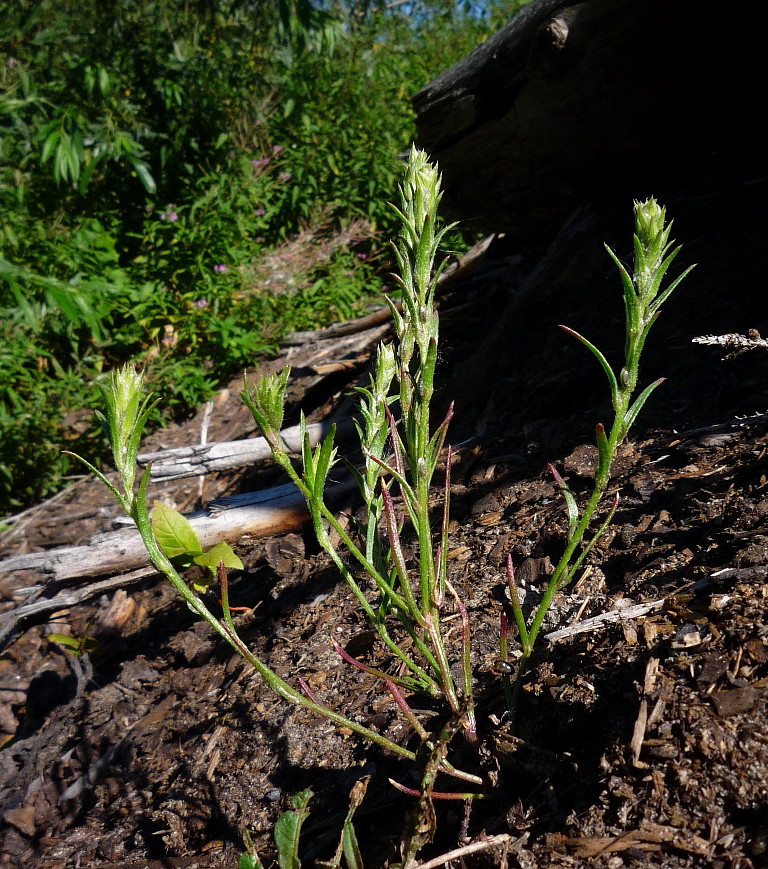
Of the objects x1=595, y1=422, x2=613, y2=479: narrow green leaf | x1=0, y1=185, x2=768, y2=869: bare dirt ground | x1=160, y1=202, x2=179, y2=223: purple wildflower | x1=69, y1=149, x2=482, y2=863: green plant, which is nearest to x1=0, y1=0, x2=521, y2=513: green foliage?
x1=160, y1=202, x2=179, y2=223: purple wildflower

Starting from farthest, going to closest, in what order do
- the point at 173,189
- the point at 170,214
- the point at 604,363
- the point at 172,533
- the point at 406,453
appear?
the point at 173,189 → the point at 170,214 → the point at 172,533 → the point at 406,453 → the point at 604,363

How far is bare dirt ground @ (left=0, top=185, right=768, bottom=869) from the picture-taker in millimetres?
1177

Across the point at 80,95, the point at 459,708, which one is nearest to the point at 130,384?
the point at 459,708

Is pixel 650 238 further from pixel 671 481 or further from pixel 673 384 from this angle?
pixel 673 384

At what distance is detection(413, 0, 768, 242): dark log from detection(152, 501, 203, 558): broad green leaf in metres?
2.33

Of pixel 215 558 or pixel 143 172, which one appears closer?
pixel 215 558

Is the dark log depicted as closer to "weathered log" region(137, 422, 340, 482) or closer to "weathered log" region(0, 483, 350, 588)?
"weathered log" region(137, 422, 340, 482)

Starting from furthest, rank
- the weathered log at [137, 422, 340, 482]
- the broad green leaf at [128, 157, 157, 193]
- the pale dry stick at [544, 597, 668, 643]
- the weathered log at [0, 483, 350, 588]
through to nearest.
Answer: the broad green leaf at [128, 157, 157, 193] → the weathered log at [137, 422, 340, 482] → the weathered log at [0, 483, 350, 588] → the pale dry stick at [544, 597, 668, 643]

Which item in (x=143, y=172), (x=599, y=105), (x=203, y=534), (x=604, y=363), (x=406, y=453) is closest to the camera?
(x=604, y=363)

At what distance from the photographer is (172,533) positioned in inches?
86.5

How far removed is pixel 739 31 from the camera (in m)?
2.52

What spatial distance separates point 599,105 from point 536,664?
2436mm

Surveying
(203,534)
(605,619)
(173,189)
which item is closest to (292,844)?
(605,619)

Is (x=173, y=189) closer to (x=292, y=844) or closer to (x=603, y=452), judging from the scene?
(x=603, y=452)
